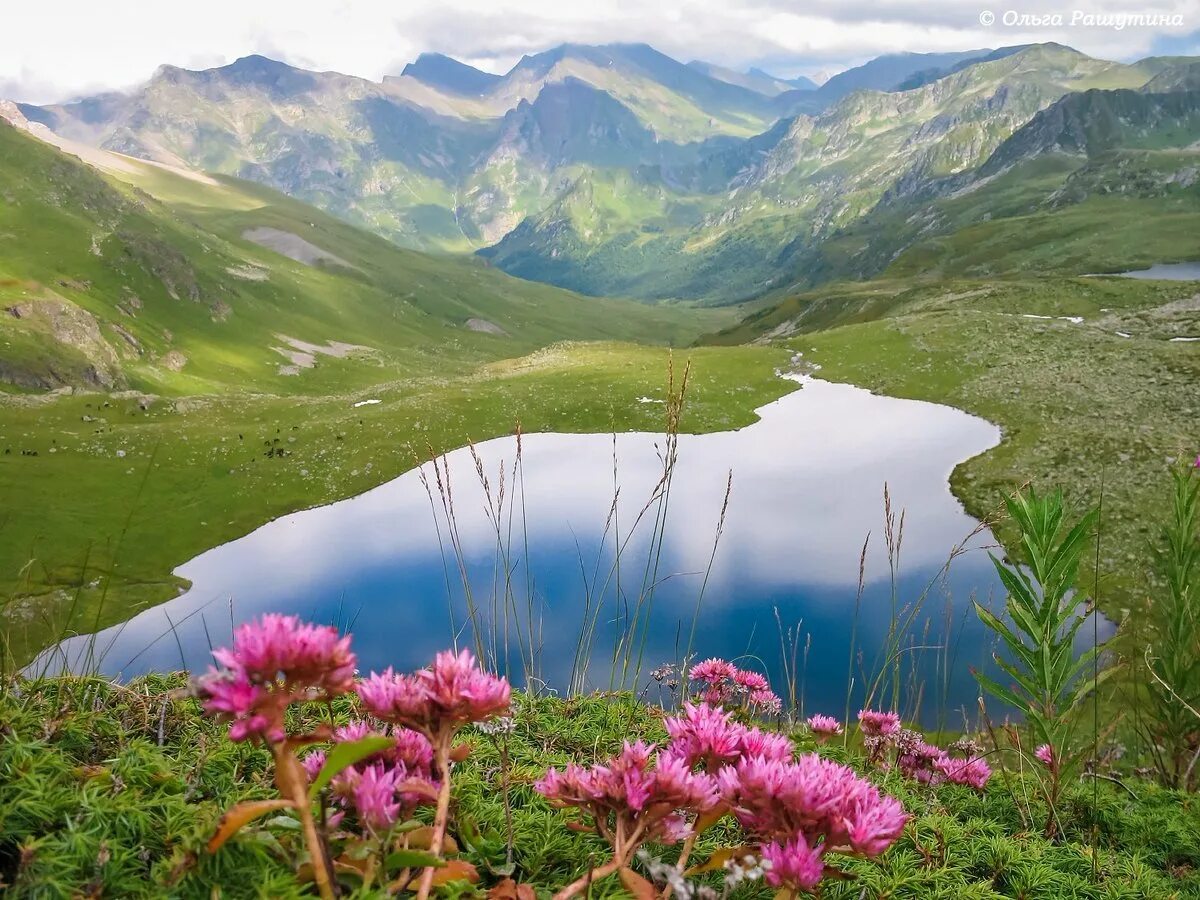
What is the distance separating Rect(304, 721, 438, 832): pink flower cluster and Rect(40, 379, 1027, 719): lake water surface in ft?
52.4

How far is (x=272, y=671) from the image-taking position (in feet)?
5.43

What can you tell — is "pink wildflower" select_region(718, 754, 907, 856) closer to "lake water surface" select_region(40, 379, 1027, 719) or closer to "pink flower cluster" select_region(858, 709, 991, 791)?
"pink flower cluster" select_region(858, 709, 991, 791)

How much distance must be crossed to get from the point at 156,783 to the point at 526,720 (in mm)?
2898

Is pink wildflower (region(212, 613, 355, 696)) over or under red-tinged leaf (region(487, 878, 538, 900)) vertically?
over

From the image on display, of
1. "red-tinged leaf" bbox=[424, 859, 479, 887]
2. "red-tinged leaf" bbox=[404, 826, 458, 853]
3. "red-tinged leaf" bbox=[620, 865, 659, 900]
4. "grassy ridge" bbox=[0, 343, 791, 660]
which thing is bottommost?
"grassy ridge" bbox=[0, 343, 791, 660]

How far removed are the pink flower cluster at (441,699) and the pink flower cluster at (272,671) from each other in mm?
293

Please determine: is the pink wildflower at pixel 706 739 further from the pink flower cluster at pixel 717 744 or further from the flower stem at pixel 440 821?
the flower stem at pixel 440 821

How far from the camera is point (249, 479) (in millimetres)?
47094

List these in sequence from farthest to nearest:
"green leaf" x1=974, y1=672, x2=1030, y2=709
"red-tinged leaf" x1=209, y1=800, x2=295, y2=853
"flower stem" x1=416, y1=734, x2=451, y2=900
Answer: "green leaf" x1=974, y1=672, x2=1030, y2=709, "flower stem" x1=416, y1=734, x2=451, y2=900, "red-tinged leaf" x1=209, y1=800, x2=295, y2=853

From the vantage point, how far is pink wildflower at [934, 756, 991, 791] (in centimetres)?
470

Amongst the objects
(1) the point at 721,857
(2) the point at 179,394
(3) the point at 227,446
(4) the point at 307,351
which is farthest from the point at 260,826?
(4) the point at 307,351

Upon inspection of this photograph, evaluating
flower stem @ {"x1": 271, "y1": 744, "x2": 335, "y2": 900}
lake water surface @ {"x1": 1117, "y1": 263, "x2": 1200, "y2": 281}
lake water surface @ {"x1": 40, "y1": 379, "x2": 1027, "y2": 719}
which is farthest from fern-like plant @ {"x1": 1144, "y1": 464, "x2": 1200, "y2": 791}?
lake water surface @ {"x1": 1117, "y1": 263, "x2": 1200, "y2": 281}

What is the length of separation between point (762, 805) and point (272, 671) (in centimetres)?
139

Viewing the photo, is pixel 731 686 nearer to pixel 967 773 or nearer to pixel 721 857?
pixel 967 773
